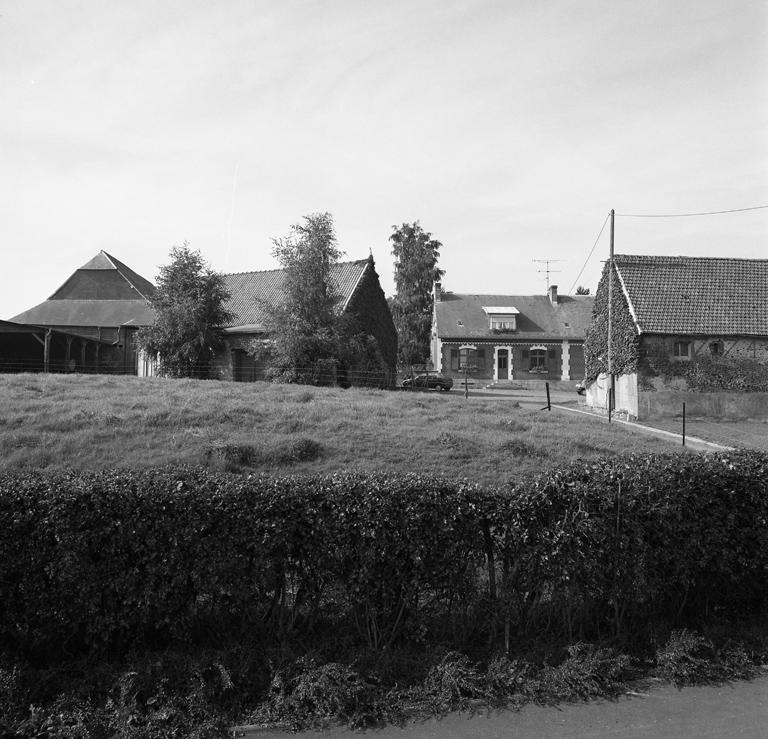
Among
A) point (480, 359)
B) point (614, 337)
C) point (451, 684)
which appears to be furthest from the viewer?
point (480, 359)

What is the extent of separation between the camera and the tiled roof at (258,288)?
116 feet

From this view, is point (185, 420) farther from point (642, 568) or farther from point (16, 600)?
point (642, 568)

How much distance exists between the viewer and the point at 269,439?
1240cm

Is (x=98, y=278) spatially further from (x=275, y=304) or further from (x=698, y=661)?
(x=698, y=661)

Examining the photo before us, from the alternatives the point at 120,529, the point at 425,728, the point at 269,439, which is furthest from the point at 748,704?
the point at 269,439

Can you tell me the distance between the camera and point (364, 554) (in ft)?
14.8

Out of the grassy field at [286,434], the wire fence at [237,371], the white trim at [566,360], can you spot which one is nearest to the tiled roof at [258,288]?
the wire fence at [237,371]

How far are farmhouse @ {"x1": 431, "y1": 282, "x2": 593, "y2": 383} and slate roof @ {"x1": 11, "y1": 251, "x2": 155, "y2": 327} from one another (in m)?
23.0

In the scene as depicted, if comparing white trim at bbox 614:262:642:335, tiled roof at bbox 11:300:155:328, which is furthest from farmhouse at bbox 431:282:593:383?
tiled roof at bbox 11:300:155:328

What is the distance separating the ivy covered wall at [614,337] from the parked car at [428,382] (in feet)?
32.1

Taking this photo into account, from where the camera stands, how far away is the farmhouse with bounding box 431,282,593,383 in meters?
51.2

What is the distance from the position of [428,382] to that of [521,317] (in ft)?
59.1

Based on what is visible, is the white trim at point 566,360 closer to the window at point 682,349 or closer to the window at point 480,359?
the window at point 480,359

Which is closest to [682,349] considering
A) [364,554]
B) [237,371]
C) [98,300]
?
[237,371]
